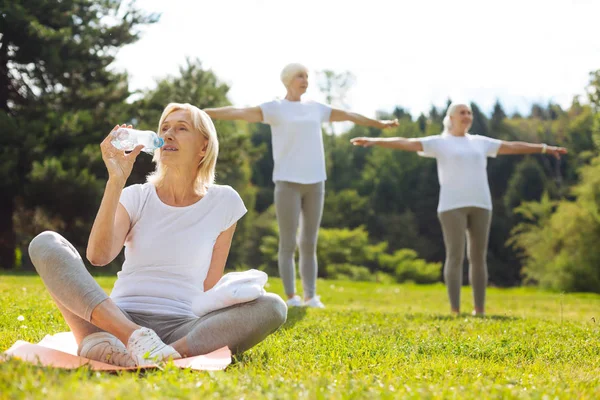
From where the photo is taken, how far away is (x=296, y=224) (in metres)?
7.66

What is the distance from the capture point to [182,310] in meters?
3.77

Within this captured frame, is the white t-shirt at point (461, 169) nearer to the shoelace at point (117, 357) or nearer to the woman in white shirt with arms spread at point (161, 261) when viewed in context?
the woman in white shirt with arms spread at point (161, 261)

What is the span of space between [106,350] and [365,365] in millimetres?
1283

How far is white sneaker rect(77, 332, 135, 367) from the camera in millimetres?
3201

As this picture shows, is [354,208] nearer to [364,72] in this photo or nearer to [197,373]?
[364,72]

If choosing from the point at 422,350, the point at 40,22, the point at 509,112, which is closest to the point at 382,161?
the point at 509,112

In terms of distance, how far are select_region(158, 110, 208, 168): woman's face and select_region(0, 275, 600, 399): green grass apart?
1.19m

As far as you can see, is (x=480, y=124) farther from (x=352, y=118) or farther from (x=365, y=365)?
(x=365, y=365)

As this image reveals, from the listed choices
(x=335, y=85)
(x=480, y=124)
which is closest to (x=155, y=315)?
(x=335, y=85)

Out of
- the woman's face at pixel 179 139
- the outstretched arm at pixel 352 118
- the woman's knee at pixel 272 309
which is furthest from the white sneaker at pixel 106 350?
the outstretched arm at pixel 352 118

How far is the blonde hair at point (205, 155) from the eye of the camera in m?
4.07

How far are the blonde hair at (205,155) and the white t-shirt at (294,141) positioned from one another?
3.38 meters

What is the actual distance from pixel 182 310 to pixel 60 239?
0.74m

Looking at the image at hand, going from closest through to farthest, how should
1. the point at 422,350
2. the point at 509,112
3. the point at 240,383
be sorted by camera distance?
the point at 240,383
the point at 422,350
the point at 509,112
